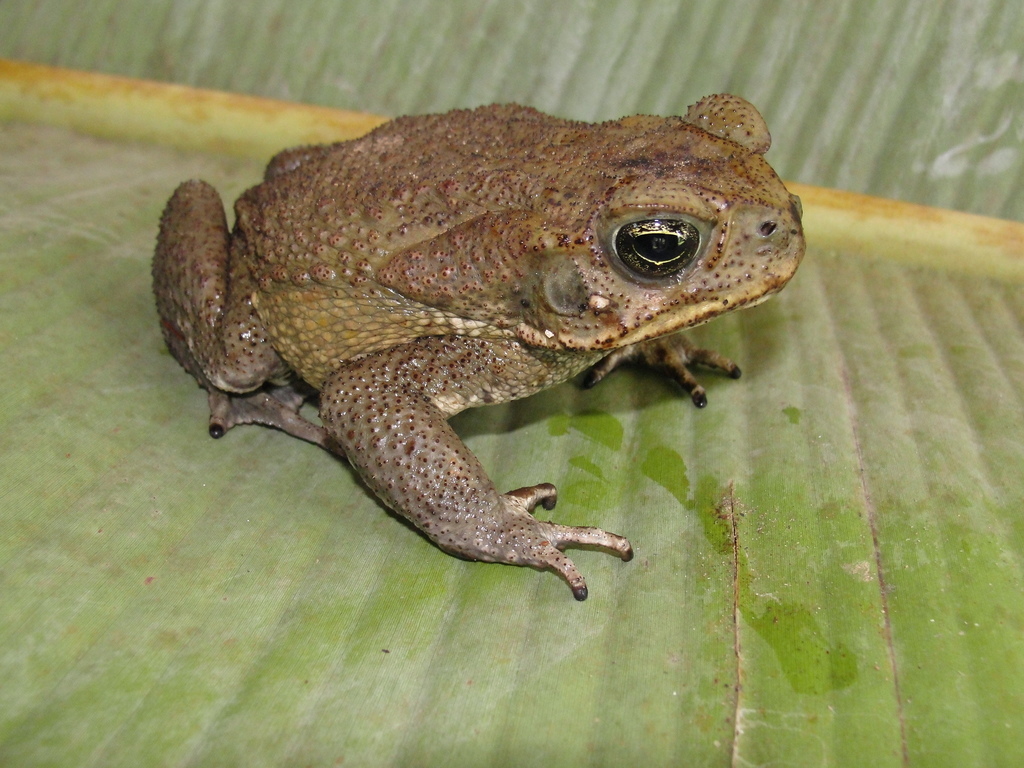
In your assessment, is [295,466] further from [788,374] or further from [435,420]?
[788,374]

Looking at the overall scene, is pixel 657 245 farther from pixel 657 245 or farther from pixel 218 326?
pixel 218 326

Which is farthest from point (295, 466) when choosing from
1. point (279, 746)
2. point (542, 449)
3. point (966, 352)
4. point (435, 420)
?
point (966, 352)

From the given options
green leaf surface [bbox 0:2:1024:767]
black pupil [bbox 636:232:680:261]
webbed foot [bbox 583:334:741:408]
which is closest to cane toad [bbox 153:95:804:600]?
black pupil [bbox 636:232:680:261]

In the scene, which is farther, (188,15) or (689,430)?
(188,15)

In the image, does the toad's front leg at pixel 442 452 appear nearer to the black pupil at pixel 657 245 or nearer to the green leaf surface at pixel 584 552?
the green leaf surface at pixel 584 552

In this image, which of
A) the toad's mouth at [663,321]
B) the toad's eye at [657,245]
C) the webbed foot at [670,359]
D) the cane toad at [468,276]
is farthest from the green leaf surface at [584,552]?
the toad's eye at [657,245]

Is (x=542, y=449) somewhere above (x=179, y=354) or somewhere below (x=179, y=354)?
above

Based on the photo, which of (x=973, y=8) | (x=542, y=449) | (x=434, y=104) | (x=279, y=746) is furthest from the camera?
(x=434, y=104)
